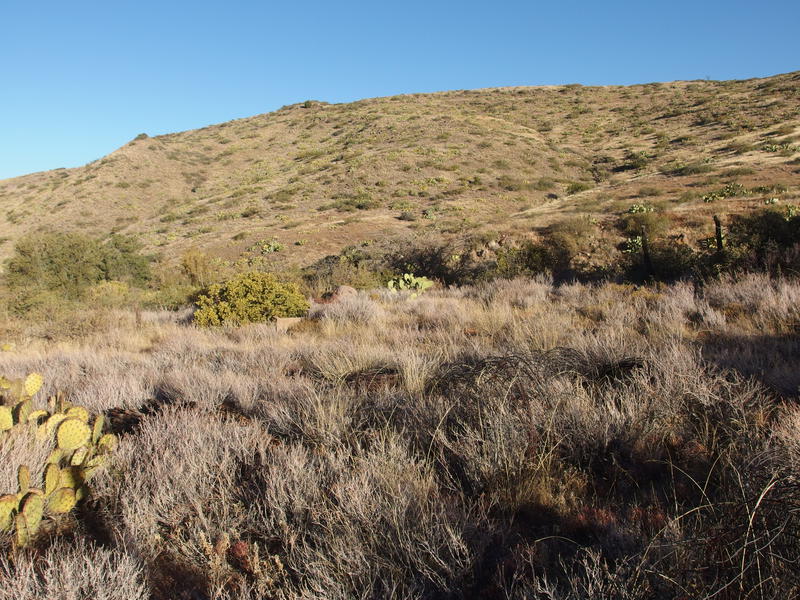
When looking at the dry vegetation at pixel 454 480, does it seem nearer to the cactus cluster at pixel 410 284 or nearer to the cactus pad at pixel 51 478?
the cactus pad at pixel 51 478

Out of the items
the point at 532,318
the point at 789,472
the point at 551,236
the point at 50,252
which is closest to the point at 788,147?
the point at 551,236

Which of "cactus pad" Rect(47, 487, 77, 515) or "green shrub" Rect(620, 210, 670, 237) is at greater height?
"green shrub" Rect(620, 210, 670, 237)

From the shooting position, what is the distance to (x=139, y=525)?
237 centimetres

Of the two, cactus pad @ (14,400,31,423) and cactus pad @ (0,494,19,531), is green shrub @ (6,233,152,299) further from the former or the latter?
cactus pad @ (0,494,19,531)

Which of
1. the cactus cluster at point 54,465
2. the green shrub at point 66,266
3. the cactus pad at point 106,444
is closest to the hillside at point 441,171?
the green shrub at point 66,266

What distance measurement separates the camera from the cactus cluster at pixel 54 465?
2344 millimetres

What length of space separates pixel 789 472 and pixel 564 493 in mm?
1008

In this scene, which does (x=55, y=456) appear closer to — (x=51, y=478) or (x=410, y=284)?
(x=51, y=478)

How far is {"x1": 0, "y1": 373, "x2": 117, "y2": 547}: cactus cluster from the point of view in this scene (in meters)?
2.34

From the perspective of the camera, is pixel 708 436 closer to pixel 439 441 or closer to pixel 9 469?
pixel 439 441

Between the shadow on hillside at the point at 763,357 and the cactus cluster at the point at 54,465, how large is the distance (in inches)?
180

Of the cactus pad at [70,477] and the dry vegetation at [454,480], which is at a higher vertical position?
the cactus pad at [70,477]

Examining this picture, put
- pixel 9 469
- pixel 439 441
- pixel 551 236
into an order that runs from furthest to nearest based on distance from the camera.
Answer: pixel 551 236 < pixel 439 441 < pixel 9 469

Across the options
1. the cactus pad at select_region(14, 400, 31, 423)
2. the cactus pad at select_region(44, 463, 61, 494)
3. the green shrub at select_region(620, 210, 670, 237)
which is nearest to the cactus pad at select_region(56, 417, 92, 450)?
the cactus pad at select_region(44, 463, 61, 494)
